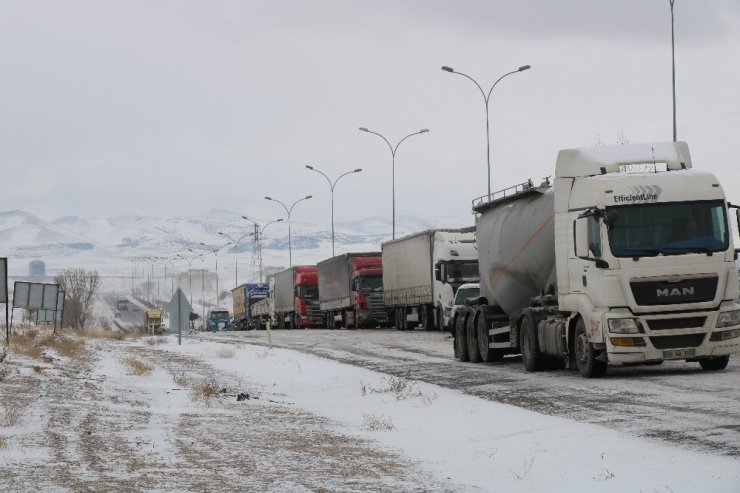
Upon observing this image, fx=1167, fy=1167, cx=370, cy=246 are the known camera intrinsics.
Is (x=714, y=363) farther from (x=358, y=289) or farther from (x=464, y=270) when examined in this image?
(x=358, y=289)

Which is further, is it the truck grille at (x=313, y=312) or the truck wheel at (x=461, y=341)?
the truck grille at (x=313, y=312)

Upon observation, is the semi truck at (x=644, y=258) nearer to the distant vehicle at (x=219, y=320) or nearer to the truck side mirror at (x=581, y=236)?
the truck side mirror at (x=581, y=236)

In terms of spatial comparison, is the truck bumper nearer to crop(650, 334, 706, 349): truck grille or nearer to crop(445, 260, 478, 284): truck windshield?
crop(650, 334, 706, 349): truck grille

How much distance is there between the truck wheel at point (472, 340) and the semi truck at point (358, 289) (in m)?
29.8

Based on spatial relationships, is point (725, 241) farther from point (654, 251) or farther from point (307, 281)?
point (307, 281)

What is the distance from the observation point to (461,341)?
25.5 m

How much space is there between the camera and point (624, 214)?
18.1m

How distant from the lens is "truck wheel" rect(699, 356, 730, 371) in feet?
63.4

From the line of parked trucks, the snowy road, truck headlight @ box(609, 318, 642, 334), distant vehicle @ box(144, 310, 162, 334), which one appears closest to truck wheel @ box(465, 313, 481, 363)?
the snowy road

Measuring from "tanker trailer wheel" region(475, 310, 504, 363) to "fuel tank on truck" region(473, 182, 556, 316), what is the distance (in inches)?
17.0

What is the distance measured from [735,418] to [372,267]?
4337 centimetres

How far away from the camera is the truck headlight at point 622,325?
18.0 metres

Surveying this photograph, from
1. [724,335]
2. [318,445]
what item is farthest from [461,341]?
[318,445]

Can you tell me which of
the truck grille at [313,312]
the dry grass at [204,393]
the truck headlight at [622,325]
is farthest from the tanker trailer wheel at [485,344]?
the truck grille at [313,312]
